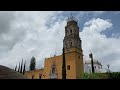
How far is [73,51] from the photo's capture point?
33.8 meters

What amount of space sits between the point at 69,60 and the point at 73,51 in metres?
2.04

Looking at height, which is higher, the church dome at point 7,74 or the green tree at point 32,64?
the green tree at point 32,64

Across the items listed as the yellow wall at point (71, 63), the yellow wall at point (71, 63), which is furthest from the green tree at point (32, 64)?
the yellow wall at point (71, 63)

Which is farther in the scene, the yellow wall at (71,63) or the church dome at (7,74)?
the yellow wall at (71,63)

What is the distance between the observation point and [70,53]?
3406 centimetres

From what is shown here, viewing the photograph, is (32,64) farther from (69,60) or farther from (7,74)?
(7,74)

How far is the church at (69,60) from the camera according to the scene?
32.4 meters

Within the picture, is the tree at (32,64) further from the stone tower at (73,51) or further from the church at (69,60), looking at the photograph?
the stone tower at (73,51)

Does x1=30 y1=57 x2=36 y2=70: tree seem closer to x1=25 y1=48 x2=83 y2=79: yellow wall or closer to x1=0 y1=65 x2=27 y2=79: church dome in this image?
x1=25 y1=48 x2=83 y2=79: yellow wall

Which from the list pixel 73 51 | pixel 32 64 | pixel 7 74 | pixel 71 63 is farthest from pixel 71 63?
pixel 32 64

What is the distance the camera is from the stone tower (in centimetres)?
3206
